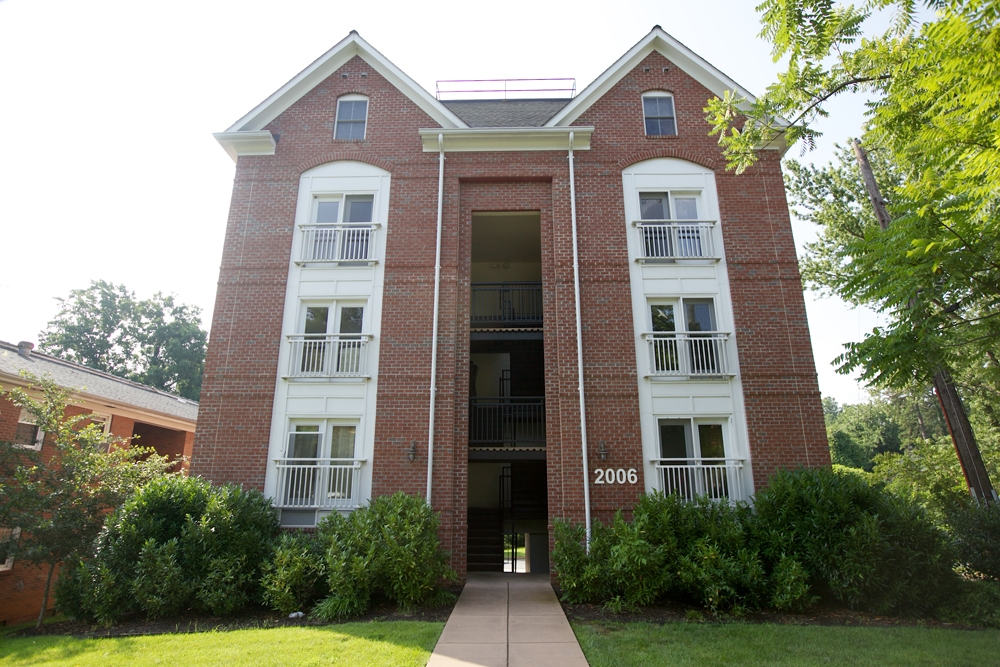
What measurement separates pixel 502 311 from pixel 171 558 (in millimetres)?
9256

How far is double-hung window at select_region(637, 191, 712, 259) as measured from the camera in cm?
1307

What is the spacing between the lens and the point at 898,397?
34062mm

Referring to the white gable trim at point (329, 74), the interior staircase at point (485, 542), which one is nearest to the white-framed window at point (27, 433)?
the white gable trim at point (329, 74)

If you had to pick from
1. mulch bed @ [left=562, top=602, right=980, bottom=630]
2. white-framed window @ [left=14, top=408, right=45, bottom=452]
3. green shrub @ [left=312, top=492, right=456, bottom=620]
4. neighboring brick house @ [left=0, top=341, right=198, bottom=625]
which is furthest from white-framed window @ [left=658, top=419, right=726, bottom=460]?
white-framed window @ [left=14, top=408, right=45, bottom=452]

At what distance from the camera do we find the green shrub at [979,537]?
30.6ft

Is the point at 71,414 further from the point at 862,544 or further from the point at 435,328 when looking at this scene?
the point at 862,544

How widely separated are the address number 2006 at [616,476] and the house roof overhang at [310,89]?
28.7 feet

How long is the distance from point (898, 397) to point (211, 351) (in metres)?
37.6

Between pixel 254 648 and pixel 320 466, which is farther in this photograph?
pixel 320 466

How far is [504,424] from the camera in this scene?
13852 millimetres

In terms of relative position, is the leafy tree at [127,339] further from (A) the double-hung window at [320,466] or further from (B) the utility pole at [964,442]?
(B) the utility pole at [964,442]

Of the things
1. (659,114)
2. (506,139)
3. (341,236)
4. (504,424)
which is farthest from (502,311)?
(659,114)

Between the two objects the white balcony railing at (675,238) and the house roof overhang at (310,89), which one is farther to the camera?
the house roof overhang at (310,89)

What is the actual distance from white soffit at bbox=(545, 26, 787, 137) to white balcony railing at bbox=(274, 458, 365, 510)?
9515 mm
